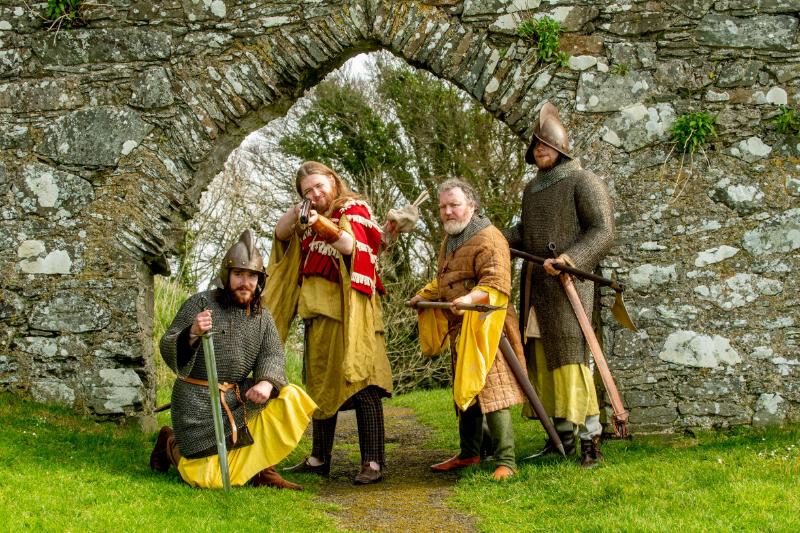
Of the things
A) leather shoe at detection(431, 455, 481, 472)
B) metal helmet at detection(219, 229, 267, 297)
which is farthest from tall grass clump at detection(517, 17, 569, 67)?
leather shoe at detection(431, 455, 481, 472)

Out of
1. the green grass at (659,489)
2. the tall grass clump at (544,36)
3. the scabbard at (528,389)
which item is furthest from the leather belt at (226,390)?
the tall grass clump at (544,36)

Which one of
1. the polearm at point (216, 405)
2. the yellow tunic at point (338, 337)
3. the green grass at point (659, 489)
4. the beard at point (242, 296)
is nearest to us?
the green grass at point (659, 489)

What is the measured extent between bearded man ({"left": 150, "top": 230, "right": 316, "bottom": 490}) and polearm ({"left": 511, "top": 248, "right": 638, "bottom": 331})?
146 cm

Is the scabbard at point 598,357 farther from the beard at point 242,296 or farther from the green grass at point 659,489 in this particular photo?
the beard at point 242,296

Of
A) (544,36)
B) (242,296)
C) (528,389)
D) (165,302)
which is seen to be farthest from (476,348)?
(165,302)

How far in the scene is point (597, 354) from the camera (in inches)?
189

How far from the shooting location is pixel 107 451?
16.5ft

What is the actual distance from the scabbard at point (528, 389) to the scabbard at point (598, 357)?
333 millimetres

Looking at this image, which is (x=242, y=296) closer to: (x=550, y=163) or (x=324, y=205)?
(x=324, y=205)

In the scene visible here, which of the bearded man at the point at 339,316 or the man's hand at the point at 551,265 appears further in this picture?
the bearded man at the point at 339,316

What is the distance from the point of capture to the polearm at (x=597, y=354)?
186 inches

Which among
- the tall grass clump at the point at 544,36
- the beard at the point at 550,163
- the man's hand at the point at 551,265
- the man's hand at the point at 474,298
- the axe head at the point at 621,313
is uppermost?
the tall grass clump at the point at 544,36

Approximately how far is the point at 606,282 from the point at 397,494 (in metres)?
1.63

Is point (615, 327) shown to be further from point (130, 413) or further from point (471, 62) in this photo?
point (130, 413)
